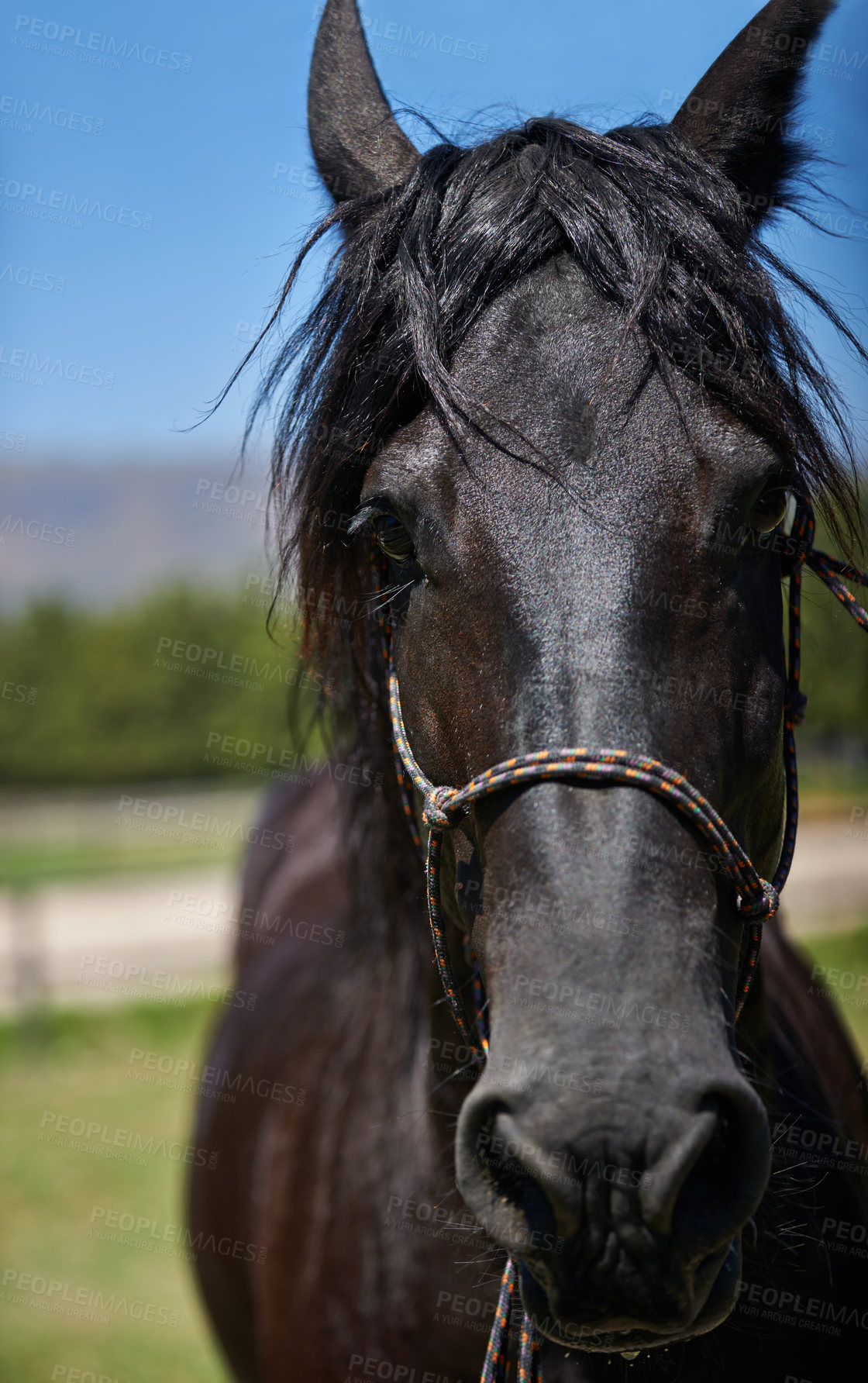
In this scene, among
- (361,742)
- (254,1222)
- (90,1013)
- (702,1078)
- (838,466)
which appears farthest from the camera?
(90,1013)

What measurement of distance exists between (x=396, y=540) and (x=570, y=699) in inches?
19.6

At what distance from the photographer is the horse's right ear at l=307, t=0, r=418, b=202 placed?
1999mm

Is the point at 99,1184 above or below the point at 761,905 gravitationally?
below

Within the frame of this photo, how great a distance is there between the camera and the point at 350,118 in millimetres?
2049

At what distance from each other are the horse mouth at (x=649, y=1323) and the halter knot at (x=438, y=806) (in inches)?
23.8

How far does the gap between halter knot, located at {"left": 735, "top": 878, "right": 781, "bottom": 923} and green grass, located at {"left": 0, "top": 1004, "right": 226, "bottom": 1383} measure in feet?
14.4

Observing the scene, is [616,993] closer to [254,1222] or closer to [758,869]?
[758,869]

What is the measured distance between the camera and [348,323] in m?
1.79

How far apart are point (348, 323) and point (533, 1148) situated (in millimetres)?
1405

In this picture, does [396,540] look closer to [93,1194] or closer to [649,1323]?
[649,1323]

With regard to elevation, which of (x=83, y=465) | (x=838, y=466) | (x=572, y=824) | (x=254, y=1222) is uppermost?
(x=83, y=465)

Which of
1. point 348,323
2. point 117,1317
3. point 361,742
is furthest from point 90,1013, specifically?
point 348,323

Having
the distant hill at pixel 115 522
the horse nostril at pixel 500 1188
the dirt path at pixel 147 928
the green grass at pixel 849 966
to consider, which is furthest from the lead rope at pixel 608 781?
the distant hill at pixel 115 522

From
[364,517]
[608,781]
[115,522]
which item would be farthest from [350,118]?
[115,522]
